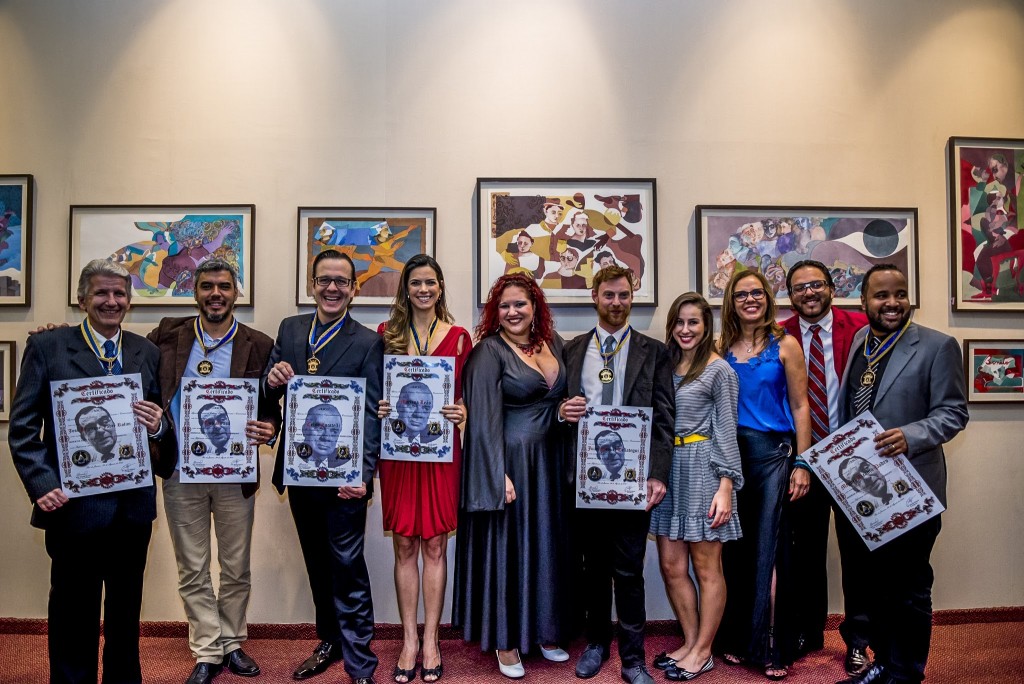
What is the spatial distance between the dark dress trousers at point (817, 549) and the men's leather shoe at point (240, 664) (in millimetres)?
2812

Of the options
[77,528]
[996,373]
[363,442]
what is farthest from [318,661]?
[996,373]

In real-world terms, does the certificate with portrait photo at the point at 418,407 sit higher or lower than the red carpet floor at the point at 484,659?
higher

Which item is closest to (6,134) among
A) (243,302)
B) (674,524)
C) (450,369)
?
(243,302)

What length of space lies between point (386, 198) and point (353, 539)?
82.5 inches

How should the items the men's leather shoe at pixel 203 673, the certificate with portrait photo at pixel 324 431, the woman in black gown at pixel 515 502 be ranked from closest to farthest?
1. the certificate with portrait photo at pixel 324 431
2. the woman in black gown at pixel 515 502
3. the men's leather shoe at pixel 203 673

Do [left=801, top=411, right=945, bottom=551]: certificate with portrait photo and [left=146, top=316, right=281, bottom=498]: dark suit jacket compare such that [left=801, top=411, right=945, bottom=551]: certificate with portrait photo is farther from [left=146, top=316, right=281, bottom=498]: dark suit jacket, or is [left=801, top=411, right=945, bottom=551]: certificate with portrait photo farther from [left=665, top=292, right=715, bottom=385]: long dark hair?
[left=146, top=316, right=281, bottom=498]: dark suit jacket

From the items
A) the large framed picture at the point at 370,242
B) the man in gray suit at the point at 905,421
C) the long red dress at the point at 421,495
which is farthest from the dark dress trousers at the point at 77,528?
the man in gray suit at the point at 905,421

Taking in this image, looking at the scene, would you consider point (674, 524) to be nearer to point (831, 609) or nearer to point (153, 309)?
point (831, 609)

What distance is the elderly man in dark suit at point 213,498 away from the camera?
124 inches

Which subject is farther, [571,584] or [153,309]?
[153,309]

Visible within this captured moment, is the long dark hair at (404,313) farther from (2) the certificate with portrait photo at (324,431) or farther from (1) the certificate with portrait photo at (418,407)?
(2) the certificate with portrait photo at (324,431)

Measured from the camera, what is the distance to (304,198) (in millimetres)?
4055

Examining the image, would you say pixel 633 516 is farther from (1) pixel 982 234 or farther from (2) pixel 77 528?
(1) pixel 982 234

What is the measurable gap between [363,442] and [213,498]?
0.92 m
